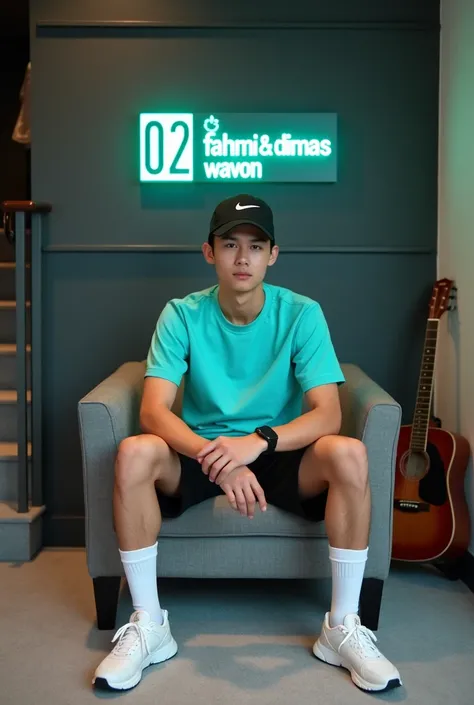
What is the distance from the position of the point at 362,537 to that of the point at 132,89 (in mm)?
1891

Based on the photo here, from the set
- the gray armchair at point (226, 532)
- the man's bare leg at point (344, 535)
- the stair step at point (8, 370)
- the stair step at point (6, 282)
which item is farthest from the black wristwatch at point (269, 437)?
the stair step at point (6, 282)

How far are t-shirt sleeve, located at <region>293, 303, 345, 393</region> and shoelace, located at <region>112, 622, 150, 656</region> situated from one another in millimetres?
780

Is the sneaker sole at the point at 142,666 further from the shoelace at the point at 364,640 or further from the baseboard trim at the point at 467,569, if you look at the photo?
the baseboard trim at the point at 467,569

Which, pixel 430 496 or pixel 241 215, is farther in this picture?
pixel 430 496

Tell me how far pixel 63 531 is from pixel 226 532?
1.03m

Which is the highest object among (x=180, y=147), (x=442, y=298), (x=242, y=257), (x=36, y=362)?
(x=180, y=147)

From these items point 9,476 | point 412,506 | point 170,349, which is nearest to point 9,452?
point 9,476

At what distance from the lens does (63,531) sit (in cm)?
290

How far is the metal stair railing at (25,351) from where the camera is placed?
105 inches

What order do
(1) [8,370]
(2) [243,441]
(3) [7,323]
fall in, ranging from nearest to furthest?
(2) [243,441], (1) [8,370], (3) [7,323]

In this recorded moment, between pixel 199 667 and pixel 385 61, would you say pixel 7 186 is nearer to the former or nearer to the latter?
pixel 385 61

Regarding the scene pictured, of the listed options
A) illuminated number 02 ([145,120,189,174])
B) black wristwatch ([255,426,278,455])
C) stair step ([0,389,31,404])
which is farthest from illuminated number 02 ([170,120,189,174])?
black wristwatch ([255,426,278,455])

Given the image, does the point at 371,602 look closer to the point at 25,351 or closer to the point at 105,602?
the point at 105,602

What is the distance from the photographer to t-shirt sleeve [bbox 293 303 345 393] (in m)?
2.10
